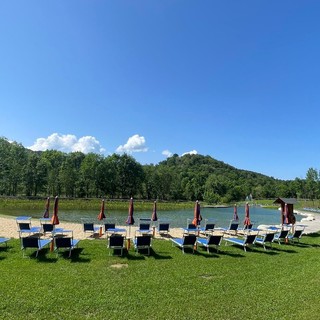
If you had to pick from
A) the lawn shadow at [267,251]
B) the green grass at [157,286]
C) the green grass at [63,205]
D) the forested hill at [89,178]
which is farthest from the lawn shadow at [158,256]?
the forested hill at [89,178]

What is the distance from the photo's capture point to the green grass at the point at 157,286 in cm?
588

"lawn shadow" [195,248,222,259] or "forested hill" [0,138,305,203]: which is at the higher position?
"forested hill" [0,138,305,203]

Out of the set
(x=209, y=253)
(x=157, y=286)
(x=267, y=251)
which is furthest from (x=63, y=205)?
(x=157, y=286)

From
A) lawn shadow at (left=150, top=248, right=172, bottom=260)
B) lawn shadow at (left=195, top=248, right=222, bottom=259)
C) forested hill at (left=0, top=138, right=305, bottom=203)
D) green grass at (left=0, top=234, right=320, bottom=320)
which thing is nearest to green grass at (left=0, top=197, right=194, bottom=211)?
forested hill at (left=0, top=138, right=305, bottom=203)

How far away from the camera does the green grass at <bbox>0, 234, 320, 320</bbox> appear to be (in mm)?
5883

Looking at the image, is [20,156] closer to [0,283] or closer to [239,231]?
[239,231]

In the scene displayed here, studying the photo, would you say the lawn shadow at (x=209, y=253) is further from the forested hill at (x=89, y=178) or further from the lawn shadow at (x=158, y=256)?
Answer: the forested hill at (x=89, y=178)

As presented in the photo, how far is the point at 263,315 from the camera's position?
5.87 meters

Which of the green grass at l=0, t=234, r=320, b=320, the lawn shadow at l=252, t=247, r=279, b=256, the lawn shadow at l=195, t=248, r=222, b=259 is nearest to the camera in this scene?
the green grass at l=0, t=234, r=320, b=320

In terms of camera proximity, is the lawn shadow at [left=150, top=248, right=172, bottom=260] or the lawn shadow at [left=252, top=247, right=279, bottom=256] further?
the lawn shadow at [left=252, top=247, right=279, bottom=256]

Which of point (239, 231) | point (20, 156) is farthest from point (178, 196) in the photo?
point (239, 231)

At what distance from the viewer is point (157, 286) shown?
7.36m

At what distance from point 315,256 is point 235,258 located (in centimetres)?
338

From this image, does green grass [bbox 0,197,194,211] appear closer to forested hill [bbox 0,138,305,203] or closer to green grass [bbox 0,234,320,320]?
forested hill [bbox 0,138,305,203]
